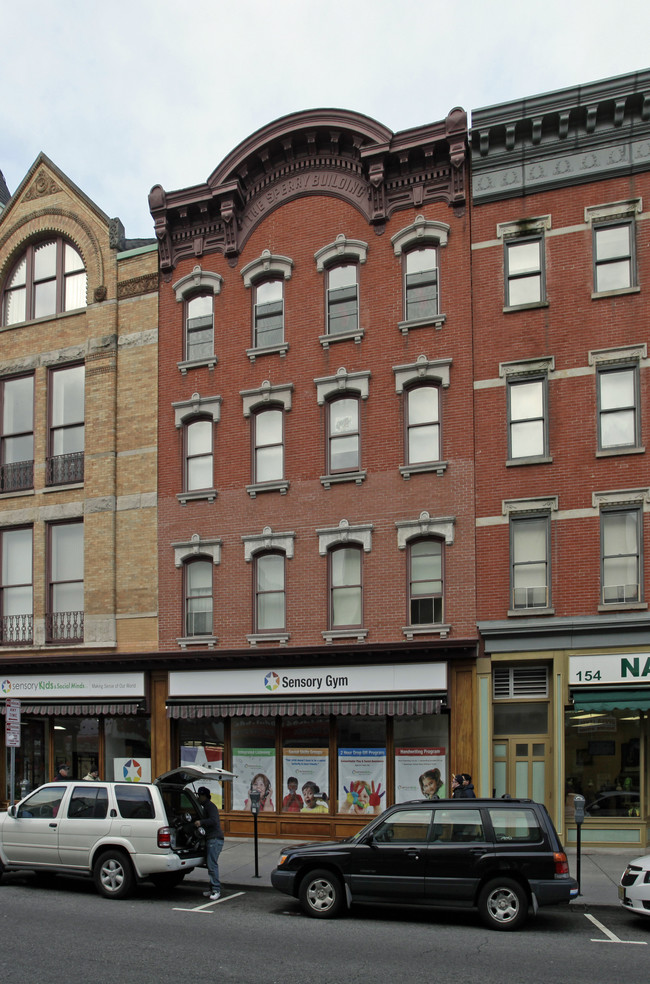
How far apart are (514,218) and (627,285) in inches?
112

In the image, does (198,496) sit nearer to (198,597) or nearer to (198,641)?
(198,597)

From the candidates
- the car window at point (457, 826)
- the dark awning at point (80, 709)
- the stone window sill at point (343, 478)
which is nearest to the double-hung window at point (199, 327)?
the stone window sill at point (343, 478)

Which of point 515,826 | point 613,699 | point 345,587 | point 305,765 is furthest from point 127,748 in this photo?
point 515,826

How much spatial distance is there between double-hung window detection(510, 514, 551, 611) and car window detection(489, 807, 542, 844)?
7.32 metres

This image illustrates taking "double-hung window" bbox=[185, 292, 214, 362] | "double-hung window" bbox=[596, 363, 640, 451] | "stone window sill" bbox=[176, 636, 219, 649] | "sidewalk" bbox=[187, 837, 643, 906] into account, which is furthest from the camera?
"double-hung window" bbox=[185, 292, 214, 362]

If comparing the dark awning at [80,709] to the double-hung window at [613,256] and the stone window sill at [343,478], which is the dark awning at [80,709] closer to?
the stone window sill at [343,478]

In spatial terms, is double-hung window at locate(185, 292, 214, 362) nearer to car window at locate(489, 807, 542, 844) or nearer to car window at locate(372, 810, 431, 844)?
car window at locate(372, 810, 431, 844)

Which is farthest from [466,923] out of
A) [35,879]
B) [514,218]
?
[514,218]

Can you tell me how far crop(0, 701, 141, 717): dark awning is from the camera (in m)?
23.0

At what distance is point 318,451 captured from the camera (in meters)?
22.2

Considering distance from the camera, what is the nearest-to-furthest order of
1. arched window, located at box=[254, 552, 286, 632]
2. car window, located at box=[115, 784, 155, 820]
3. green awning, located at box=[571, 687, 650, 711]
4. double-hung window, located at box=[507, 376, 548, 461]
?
car window, located at box=[115, 784, 155, 820] < green awning, located at box=[571, 687, 650, 711] < double-hung window, located at box=[507, 376, 548, 461] < arched window, located at box=[254, 552, 286, 632]

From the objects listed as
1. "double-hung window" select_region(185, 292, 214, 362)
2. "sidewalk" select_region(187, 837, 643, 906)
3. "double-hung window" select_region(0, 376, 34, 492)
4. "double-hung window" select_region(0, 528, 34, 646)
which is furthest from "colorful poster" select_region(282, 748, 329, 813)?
"double-hung window" select_region(0, 376, 34, 492)

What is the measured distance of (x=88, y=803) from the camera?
1527 centimetres

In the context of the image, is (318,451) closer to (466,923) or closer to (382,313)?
(382,313)
